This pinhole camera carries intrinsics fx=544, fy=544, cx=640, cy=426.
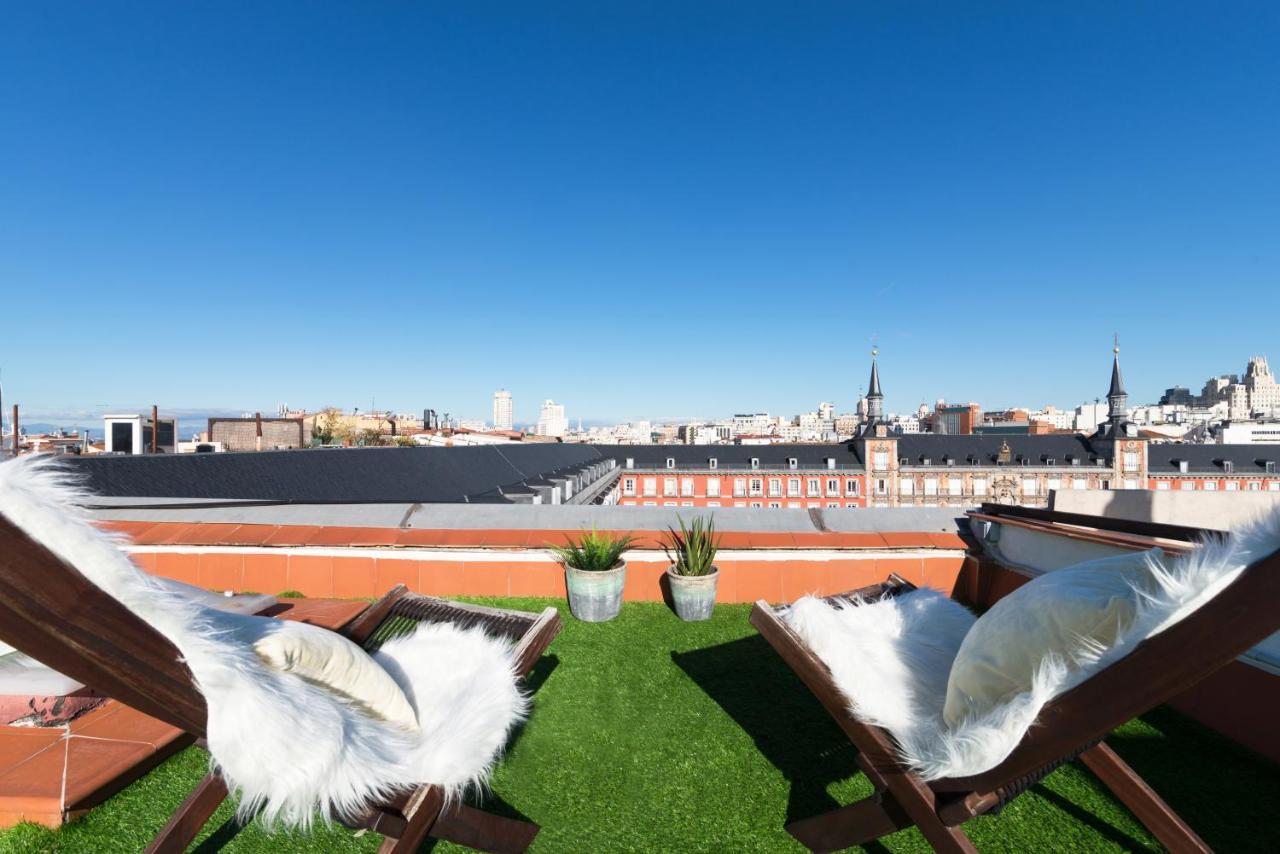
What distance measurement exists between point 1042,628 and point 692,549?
2374 millimetres

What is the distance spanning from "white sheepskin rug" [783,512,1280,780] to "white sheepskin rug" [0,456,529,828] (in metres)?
1.18

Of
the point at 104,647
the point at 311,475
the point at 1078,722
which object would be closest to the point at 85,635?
the point at 104,647

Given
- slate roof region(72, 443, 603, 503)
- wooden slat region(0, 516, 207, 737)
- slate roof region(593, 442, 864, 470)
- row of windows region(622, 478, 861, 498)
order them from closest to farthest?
1. wooden slat region(0, 516, 207, 737)
2. slate roof region(72, 443, 603, 503)
3. row of windows region(622, 478, 861, 498)
4. slate roof region(593, 442, 864, 470)

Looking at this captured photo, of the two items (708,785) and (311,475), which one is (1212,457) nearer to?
(708,785)

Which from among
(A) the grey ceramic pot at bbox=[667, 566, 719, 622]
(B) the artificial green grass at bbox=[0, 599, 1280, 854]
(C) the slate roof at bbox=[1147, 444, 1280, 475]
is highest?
(A) the grey ceramic pot at bbox=[667, 566, 719, 622]

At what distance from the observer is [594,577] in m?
3.46

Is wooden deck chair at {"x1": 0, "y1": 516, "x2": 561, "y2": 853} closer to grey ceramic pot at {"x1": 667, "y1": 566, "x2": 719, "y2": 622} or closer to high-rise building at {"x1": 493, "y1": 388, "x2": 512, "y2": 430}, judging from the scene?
grey ceramic pot at {"x1": 667, "y1": 566, "x2": 719, "y2": 622}

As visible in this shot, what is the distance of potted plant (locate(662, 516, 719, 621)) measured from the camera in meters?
3.50

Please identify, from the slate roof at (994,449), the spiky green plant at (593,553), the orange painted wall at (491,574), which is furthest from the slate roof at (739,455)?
the spiky green plant at (593,553)

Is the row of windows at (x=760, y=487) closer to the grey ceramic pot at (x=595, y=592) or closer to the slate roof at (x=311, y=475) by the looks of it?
the slate roof at (x=311, y=475)

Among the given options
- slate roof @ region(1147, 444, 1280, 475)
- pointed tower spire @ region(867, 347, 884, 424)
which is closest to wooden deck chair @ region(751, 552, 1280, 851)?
pointed tower spire @ region(867, 347, 884, 424)

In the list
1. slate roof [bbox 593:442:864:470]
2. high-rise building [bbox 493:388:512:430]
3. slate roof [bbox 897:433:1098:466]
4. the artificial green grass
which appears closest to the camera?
the artificial green grass

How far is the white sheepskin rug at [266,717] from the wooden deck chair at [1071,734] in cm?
107

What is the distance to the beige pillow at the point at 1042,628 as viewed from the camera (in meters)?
1.20
